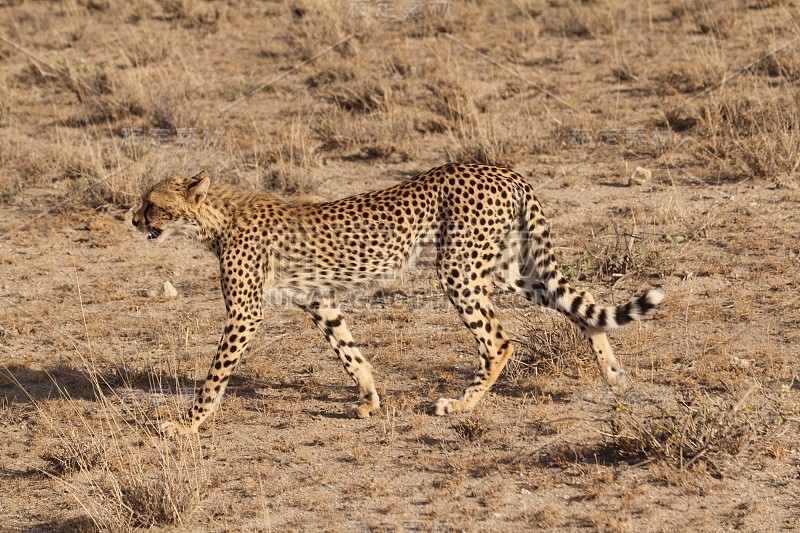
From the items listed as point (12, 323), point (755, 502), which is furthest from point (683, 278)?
point (12, 323)

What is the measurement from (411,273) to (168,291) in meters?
1.73

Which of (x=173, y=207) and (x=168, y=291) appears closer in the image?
(x=173, y=207)

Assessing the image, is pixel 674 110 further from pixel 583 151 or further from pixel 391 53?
pixel 391 53

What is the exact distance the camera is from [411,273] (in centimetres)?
788

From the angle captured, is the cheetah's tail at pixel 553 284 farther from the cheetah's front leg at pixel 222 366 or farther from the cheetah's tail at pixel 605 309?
the cheetah's front leg at pixel 222 366

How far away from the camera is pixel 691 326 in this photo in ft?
21.8

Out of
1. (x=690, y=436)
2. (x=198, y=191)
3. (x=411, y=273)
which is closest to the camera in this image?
(x=690, y=436)

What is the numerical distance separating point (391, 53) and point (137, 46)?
9.99 ft

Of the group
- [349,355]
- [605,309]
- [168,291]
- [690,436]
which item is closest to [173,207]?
[349,355]

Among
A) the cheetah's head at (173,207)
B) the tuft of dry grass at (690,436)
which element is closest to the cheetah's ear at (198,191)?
the cheetah's head at (173,207)

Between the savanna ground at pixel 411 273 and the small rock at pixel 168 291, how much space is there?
1.7 inches

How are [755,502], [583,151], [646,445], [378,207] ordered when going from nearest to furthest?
[755,502] → [646,445] → [378,207] → [583,151]

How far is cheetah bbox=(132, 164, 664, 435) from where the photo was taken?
5723 millimetres

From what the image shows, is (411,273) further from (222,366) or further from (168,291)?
(222,366)
